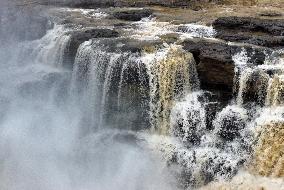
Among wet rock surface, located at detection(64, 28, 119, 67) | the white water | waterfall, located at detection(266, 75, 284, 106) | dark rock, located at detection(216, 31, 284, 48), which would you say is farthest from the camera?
wet rock surface, located at detection(64, 28, 119, 67)

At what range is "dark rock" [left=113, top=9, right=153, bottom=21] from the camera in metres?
18.8

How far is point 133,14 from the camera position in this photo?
1897 centimetres

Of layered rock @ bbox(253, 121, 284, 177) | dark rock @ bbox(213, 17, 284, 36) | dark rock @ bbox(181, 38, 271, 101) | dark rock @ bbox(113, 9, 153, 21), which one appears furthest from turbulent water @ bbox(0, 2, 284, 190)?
dark rock @ bbox(113, 9, 153, 21)

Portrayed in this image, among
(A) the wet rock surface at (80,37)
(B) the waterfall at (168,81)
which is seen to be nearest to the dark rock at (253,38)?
(B) the waterfall at (168,81)

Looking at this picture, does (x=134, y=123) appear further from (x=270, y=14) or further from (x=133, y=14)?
(x=270, y=14)

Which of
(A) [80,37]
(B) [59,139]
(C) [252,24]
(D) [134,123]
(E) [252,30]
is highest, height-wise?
(C) [252,24]

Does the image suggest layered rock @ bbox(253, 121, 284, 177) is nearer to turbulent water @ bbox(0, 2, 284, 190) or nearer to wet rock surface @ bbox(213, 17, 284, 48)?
turbulent water @ bbox(0, 2, 284, 190)

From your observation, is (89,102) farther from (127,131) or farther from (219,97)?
(219,97)

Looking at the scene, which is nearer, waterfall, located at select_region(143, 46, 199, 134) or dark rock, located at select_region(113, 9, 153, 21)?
waterfall, located at select_region(143, 46, 199, 134)

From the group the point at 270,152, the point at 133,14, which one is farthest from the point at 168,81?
the point at 133,14

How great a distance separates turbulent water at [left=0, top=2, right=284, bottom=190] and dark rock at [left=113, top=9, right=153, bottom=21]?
91.6 inches

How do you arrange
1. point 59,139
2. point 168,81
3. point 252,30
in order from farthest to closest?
point 252,30
point 59,139
point 168,81

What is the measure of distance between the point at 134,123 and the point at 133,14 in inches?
243

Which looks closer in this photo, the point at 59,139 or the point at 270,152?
the point at 270,152
